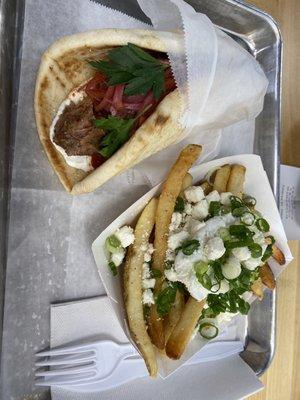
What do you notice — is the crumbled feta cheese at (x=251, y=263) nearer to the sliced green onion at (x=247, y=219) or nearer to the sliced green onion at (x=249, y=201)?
the sliced green onion at (x=247, y=219)

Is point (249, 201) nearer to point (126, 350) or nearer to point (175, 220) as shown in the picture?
point (175, 220)

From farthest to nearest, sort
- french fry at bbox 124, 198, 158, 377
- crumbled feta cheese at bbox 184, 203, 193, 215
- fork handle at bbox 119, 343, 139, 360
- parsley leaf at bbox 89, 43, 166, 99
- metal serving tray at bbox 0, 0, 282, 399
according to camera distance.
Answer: metal serving tray at bbox 0, 0, 282, 399 → fork handle at bbox 119, 343, 139, 360 → crumbled feta cheese at bbox 184, 203, 193, 215 → french fry at bbox 124, 198, 158, 377 → parsley leaf at bbox 89, 43, 166, 99

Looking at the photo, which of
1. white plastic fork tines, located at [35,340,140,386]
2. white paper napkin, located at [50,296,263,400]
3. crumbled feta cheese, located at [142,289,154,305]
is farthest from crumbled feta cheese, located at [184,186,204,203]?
white plastic fork tines, located at [35,340,140,386]

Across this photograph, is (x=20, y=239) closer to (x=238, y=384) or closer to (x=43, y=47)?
(x=43, y=47)

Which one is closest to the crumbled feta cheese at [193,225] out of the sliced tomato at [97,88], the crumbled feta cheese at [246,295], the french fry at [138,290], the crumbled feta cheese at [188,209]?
the crumbled feta cheese at [188,209]

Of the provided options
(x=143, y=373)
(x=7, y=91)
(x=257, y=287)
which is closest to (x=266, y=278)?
(x=257, y=287)

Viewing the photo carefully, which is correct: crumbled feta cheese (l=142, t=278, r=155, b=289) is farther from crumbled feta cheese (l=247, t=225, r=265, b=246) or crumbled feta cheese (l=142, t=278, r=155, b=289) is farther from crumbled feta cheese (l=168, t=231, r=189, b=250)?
crumbled feta cheese (l=247, t=225, r=265, b=246)

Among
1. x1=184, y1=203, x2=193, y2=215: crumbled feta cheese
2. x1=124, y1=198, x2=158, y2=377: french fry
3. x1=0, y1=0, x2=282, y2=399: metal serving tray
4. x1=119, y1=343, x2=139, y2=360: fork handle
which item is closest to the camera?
x1=124, y1=198, x2=158, y2=377: french fry
